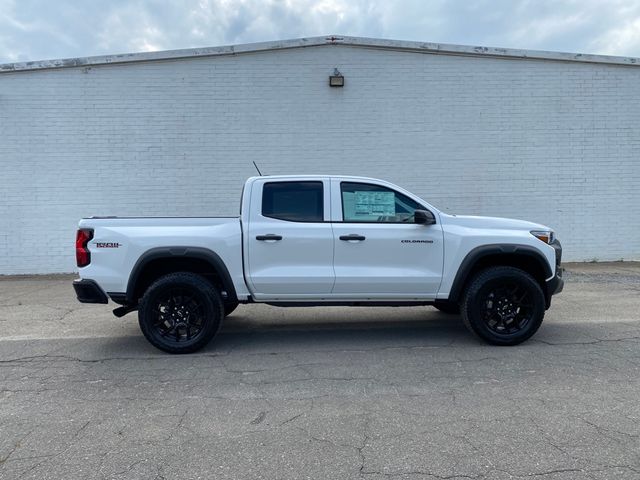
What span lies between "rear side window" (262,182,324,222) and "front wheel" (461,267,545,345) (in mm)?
1933

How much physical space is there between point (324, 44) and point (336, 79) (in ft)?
2.84

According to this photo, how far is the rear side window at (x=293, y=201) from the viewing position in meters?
5.34

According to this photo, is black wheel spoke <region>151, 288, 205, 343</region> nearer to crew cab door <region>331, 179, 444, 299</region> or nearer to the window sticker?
crew cab door <region>331, 179, 444, 299</region>

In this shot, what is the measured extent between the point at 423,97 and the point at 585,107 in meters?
3.92

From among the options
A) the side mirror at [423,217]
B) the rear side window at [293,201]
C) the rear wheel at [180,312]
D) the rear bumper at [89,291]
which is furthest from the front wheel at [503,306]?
the rear bumper at [89,291]

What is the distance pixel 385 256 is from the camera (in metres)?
5.26

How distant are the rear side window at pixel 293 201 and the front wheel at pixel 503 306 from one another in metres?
1.93

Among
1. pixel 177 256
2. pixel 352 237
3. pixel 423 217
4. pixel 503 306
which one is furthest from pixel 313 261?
pixel 503 306

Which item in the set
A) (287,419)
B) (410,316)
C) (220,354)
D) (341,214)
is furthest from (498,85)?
(287,419)

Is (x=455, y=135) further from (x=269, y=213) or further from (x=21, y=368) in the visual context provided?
(x=21, y=368)

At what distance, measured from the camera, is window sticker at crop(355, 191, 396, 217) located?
17.7 feet

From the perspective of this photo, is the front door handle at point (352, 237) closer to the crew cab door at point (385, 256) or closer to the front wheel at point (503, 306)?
the crew cab door at point (385, 256)

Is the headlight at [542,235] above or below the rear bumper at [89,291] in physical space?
above

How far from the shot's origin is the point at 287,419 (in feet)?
11.8
